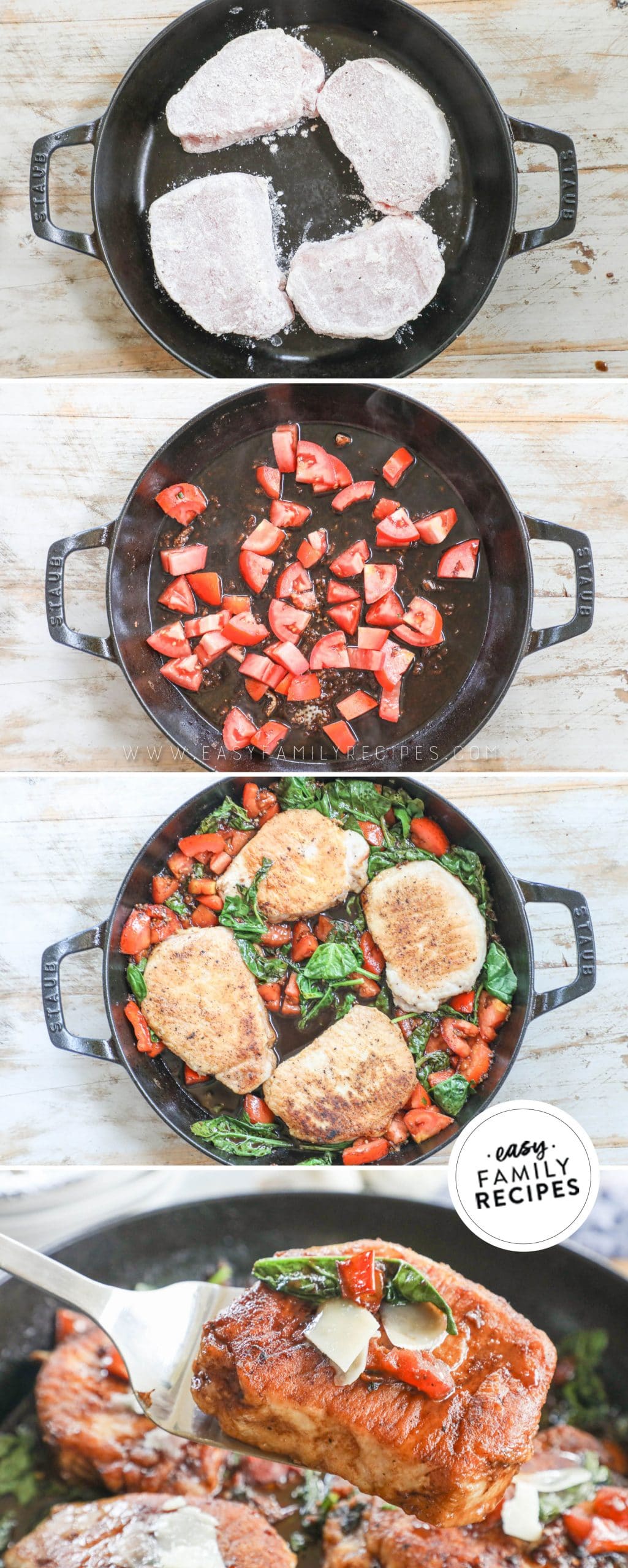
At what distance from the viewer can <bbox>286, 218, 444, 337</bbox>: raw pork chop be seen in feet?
5.98

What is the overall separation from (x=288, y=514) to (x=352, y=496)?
0.12m

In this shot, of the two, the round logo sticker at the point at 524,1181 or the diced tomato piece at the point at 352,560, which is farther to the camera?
the diced tomato piece at the point at 352,560

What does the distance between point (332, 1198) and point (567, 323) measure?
5.15 ft

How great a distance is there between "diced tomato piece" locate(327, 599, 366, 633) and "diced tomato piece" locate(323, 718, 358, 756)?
11 cm

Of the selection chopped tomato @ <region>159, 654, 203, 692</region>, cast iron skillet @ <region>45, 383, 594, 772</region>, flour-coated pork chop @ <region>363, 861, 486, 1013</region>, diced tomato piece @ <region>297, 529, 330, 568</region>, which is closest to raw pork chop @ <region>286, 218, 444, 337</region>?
cast iron skillet @ <region>45, 383, 594, 772</region>

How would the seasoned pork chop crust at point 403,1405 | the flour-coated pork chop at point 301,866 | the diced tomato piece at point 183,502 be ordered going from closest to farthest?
the seasoned pork chop crust at point 403,1405 < the flour-coated pork chop at point 301,866 < the diced tomato piece at point 183,502

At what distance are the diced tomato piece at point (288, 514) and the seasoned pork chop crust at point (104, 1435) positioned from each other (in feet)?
4.39

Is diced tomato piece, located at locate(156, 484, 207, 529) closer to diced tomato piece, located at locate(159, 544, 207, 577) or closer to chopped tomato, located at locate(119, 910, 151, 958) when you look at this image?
diced tomato piece, located at locate(159, 544, 207, 577)

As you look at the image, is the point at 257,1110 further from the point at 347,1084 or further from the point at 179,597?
the point at 179,597

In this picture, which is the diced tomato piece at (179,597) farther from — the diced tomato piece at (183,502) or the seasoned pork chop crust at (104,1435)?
the seasoned pork chop crust at (104,1435)

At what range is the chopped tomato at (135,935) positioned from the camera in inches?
66.7

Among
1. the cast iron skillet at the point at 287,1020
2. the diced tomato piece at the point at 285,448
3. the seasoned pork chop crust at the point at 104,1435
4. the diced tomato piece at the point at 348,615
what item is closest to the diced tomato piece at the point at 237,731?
the cast iron skillet at the point at 287,1020

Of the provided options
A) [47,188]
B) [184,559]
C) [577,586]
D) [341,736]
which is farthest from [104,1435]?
[47,188]

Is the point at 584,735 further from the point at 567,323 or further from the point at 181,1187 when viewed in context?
the point at 181,1187
